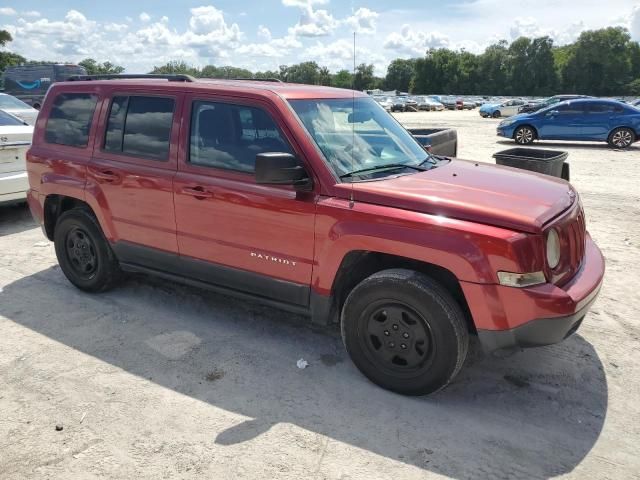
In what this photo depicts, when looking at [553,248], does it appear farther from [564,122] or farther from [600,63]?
[600,63]

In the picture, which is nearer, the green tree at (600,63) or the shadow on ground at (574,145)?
the shadow on ground at (574,145)

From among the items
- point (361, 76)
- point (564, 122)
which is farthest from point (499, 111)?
point (361, 76)

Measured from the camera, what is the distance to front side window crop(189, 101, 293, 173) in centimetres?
369

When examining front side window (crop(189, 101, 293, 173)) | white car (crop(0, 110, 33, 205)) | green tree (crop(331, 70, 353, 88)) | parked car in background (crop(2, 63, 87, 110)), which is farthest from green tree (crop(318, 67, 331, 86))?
parked car in background (crop(2, 63, 87, 110))

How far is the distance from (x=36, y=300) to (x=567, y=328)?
172 inches

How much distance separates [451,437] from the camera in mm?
2996

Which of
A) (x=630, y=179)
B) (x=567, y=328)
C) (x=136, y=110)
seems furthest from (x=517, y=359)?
(x=630, y=179)

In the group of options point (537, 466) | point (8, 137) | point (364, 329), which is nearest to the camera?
point (537, 466)

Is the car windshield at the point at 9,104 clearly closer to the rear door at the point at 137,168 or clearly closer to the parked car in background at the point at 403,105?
the rear door at the point at 137,168

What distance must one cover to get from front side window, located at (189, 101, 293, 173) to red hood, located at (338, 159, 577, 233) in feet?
2.30

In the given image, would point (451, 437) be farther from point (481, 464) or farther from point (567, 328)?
point (567, 328)

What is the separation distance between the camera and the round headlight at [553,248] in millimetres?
3014

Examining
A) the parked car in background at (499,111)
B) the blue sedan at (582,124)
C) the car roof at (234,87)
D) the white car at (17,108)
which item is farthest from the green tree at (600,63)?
the car roof at (234,87)

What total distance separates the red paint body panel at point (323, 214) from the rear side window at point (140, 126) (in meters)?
0.07
